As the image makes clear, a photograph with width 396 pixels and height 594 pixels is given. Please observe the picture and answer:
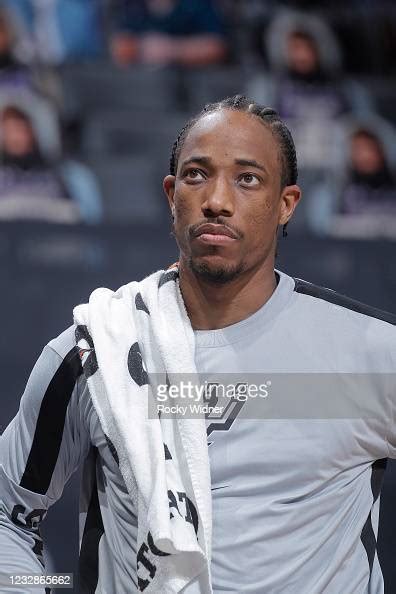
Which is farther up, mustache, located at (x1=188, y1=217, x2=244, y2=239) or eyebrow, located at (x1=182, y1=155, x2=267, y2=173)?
eyebrow, located at (x1=182, y1=155, x2=267, y2=173)

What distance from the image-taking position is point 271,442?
3.78 ft

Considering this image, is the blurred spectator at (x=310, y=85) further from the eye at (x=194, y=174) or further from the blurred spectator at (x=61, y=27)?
the eye at (x=194, y=174)

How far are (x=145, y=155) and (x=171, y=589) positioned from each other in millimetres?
1746

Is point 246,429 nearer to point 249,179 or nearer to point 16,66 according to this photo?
point 249,179

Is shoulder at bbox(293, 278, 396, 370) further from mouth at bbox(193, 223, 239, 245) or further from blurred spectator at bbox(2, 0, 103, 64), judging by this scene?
blurred spectator at bbox(2, 0, 103, 64)

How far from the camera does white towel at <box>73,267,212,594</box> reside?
1082 millimetres

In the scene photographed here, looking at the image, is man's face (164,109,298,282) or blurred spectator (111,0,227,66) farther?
blurred spectator (111,0,227,66)

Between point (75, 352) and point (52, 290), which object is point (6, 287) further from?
point (75, 352)

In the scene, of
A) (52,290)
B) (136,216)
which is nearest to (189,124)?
(52,290)

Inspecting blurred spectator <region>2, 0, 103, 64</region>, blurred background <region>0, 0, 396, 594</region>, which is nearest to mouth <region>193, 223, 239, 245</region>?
blurred background <region>0, 0, 396, 594</region>

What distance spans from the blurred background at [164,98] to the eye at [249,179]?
1.22 m

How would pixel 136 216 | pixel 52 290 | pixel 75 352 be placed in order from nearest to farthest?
pixel 75 352
pixel 52 290
pixel 136 216

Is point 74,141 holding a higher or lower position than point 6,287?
higher

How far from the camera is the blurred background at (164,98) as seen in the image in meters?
2.58
